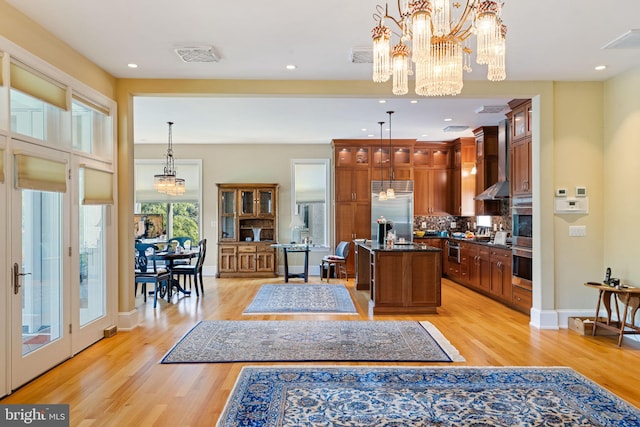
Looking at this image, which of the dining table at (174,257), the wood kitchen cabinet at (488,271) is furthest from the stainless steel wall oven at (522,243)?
the dining table at (174,257)

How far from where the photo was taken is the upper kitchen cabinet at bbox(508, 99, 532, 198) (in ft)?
18.2

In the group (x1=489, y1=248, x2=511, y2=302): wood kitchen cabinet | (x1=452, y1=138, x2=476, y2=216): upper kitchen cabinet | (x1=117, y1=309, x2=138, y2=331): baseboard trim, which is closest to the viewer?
(x1=117, y1=309, x2=138, y2=331): baseboard trim

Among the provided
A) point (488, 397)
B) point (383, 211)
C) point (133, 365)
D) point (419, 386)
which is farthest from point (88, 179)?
point (383, 211)

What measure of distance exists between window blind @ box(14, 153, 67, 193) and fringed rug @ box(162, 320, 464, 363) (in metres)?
1.87

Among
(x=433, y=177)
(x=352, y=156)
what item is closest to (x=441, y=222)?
(x=433, y=177)

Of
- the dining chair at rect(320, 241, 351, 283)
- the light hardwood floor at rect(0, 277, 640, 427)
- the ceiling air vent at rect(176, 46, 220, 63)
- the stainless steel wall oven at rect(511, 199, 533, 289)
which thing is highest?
the ceiling air vent at rect(176, 46, 220, 63)

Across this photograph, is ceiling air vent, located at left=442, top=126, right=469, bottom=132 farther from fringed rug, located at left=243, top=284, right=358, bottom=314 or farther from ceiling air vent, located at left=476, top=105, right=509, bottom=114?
fringed rug, located at left=243, top=284, right=358, bottom=314

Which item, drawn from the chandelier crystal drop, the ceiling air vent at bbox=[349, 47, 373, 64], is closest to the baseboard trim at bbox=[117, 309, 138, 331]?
the ceiling air vent at bbox=[349, 47, 373, 64]

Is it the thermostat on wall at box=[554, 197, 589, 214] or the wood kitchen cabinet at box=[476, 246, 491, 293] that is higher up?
the thermostat on wall at box=[554, 197, 589, 214]

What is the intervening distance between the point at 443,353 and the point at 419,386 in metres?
0.90

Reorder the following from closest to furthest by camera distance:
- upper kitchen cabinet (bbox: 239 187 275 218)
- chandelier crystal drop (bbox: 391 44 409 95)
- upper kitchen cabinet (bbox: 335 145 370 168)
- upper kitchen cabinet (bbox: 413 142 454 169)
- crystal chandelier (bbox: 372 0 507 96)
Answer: crystal chandelier (bbox: 372 0 507 96) → chandelier crystal drop (bbox: 391 44 409 95) → upper kitchen cabinet (bbox: 335 145 370 168) → upper kitchen cabinet (bbox: 239 187 275 218) → upper kitchen cabinet (bbox: 413 142 454 169)

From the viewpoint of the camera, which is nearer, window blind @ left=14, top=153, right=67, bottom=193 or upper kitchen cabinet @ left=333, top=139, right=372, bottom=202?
window blind @ left=14, top=153, right=67, bottom=193

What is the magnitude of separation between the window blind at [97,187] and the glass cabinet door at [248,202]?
4.61m

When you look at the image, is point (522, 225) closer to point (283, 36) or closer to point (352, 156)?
point (283, 36)
